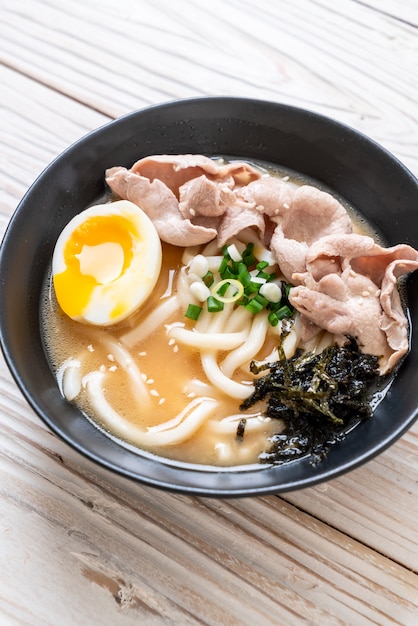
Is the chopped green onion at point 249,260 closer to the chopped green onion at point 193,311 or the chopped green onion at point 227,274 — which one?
the chopped green onion at point 227,274

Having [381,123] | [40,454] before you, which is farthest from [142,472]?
[381,123]

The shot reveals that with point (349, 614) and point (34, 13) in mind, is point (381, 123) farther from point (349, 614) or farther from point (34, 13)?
point (349, 614)

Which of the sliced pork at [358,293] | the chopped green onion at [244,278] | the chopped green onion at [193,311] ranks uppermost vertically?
the sliced pork at [358,293]

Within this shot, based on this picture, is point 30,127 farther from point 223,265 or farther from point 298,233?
point 298,233

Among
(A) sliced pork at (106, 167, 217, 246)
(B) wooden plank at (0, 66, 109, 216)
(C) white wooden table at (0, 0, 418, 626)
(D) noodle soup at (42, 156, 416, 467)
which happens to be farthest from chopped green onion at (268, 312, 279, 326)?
(B) wooden plank at (0, 66, 109, 216)

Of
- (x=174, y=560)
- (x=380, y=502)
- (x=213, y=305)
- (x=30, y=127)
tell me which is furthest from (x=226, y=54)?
(x=174, y=560)

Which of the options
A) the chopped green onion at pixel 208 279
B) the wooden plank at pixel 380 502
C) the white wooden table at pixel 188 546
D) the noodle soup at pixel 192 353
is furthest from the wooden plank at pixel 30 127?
the wooden plank at pixel 380 502
